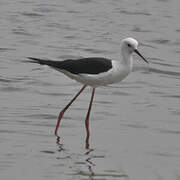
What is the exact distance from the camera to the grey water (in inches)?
294

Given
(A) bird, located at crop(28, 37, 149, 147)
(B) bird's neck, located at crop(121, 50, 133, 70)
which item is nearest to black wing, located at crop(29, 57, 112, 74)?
(A) bird, located at crop(28, 37, 149, 147)

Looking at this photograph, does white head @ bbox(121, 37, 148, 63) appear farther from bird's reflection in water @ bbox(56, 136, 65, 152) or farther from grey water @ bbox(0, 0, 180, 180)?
bird's reflection in water @ bbox(56, 136, 65, 152)

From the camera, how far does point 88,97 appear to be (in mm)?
10883

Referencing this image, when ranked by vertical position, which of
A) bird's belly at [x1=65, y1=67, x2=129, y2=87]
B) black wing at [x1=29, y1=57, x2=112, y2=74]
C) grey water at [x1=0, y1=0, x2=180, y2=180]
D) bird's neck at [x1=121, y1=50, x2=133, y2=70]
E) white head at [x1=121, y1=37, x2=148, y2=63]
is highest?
white head at [x1=121, y1=37, x2=148, y2=63]

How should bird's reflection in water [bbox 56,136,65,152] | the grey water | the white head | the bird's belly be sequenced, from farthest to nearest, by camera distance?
the white head → the bird's belly → bird's reflection in water [bbox 56,136,65,152] → the grey water

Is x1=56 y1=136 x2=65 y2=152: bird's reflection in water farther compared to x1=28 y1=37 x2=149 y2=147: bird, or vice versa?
x1=28 y1=37 x2=149 y2=147: bird

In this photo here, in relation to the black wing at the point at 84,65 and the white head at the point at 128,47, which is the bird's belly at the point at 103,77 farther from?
the white head at the point at 128,47

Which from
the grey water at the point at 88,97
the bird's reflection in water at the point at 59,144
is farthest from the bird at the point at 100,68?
the grey water at the point at 88,97

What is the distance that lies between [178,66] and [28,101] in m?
4.02

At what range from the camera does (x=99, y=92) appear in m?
11.2

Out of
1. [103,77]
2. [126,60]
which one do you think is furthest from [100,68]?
[126,60]

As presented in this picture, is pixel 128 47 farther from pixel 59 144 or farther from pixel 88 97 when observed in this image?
pixel 88 97

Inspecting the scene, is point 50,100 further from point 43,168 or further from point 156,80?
point 43,168

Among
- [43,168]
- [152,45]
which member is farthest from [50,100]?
[152,45]
